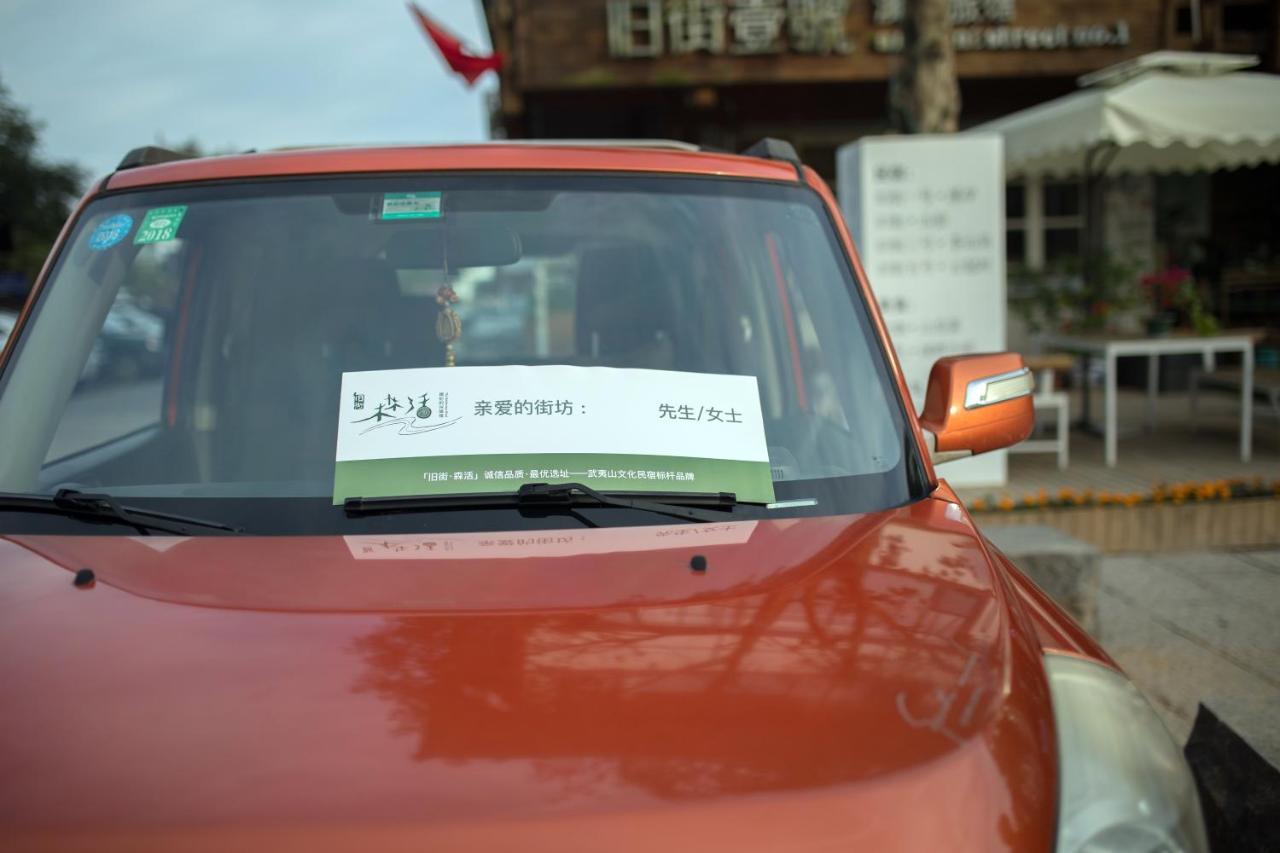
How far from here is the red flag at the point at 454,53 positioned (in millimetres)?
12336

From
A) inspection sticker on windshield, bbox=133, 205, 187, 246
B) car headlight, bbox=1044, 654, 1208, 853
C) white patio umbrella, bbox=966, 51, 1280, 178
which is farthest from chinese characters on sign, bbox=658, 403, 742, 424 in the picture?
white patio umbrella, bbox=966, 51, 1280, 178

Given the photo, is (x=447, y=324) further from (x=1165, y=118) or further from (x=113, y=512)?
(x=1165, y=118)

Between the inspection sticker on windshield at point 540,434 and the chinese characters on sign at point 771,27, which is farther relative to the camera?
the chinese characters on sign at point 771,27

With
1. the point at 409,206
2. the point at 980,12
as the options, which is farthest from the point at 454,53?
the point at 409,206

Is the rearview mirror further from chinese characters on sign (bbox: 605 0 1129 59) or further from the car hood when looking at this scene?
chinese characters on sign (bbox: 605 0 1129 59)

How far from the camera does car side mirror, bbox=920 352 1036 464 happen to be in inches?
84.9

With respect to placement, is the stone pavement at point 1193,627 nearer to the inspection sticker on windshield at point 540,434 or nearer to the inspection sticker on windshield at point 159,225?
the inspection sticker on windshield at point 540,434

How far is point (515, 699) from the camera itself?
47.4 inches

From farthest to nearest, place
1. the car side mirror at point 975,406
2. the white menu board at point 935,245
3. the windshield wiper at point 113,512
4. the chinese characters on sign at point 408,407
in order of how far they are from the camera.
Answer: the white menu board at point 935,245
the car side mirror at point 975,406
the chinese characters on sign at point 408,407
the windshield wiper at point 113,512


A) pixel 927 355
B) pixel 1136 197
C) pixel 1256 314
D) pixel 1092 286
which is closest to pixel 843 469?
pixel 927 355

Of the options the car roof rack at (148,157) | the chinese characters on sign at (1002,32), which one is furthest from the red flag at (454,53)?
the car roof rack at (148,157)

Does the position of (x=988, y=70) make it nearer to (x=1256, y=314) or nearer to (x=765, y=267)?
(x=1256, y=314)

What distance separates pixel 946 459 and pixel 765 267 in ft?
1.85

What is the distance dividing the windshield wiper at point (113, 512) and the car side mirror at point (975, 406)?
135cm
